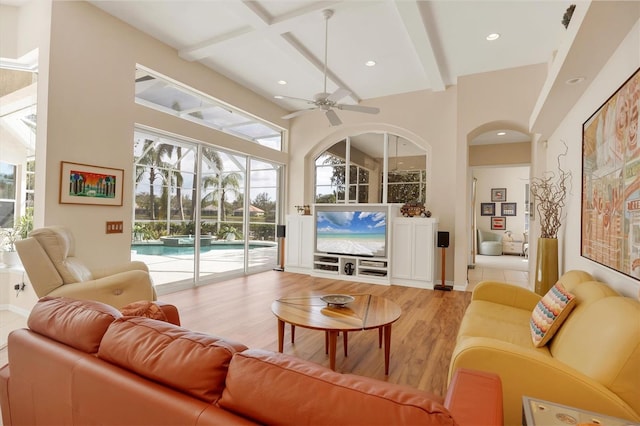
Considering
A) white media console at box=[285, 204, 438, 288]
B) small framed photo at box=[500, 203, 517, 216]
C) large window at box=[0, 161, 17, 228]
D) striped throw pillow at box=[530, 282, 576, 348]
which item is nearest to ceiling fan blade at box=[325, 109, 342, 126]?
white media console at box=[285, 204, 438, 288]

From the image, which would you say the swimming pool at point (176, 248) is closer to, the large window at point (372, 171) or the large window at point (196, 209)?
the large window at point (196, 209)

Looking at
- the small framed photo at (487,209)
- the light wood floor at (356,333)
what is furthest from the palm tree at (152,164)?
the small framed photo at (487,209)

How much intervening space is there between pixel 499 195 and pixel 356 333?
892 centimetres

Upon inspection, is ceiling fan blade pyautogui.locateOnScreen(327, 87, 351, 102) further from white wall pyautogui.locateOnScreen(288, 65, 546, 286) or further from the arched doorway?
the arched doorway

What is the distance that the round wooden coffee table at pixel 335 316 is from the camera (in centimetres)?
226

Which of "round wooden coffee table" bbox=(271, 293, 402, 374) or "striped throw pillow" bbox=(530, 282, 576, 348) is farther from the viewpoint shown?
"round wooden coffee table" bbox=(271, 293, 402, 374)

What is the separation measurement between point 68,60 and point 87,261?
2256 millimetres

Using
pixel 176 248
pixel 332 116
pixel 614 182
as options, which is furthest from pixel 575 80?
pixel 176 248

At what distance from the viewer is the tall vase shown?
330 cm

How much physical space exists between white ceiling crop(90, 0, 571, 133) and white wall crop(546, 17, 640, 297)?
1.36m

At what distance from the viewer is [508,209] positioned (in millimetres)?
10047

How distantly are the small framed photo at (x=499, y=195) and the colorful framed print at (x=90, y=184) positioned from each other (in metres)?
10.2

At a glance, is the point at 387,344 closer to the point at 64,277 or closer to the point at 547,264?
the point at 547,264

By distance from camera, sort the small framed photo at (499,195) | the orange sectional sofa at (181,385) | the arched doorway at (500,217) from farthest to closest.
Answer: the small framed photo at (499,195), the arched doorway at (500,217), the orange sectional sofa at (181,385)
